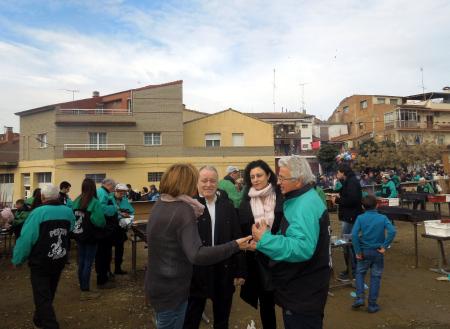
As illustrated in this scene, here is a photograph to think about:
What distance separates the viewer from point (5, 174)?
29.8 meters

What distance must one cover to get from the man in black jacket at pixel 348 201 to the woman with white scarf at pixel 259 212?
124 inches

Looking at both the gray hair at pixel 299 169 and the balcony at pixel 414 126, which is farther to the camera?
the balcony at pixel 414 126

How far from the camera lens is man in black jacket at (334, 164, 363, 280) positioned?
6023 millimetres

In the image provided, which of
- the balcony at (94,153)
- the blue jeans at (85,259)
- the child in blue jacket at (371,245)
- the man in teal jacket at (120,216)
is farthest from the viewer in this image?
the balcony at (94,153)

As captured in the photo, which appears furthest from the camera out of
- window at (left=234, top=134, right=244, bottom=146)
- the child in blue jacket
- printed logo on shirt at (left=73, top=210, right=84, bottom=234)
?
window at (left=234, top=134, right=244, bottom=146)

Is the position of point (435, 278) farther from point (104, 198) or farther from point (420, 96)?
point (420, 96)

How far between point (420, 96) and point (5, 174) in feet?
172

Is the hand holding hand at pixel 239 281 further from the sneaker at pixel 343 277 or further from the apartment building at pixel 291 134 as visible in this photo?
the apartment building at pixel 291 134

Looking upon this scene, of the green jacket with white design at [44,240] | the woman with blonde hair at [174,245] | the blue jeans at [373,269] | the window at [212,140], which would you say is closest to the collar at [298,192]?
the woman with blonde hair at [174,245]

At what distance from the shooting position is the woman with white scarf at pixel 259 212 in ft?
10.1

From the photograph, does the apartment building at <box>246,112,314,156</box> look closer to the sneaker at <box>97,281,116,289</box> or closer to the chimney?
the chimney

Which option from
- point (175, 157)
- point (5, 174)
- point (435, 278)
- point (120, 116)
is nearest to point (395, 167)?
point (175, 157)

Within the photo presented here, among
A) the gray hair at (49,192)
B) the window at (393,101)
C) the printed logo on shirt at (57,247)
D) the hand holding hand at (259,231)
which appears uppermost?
the window at (393,101)

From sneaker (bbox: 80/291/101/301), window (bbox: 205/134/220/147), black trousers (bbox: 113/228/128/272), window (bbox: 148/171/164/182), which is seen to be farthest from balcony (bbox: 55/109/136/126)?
sneaker (bbox: 80/291/101/301)
